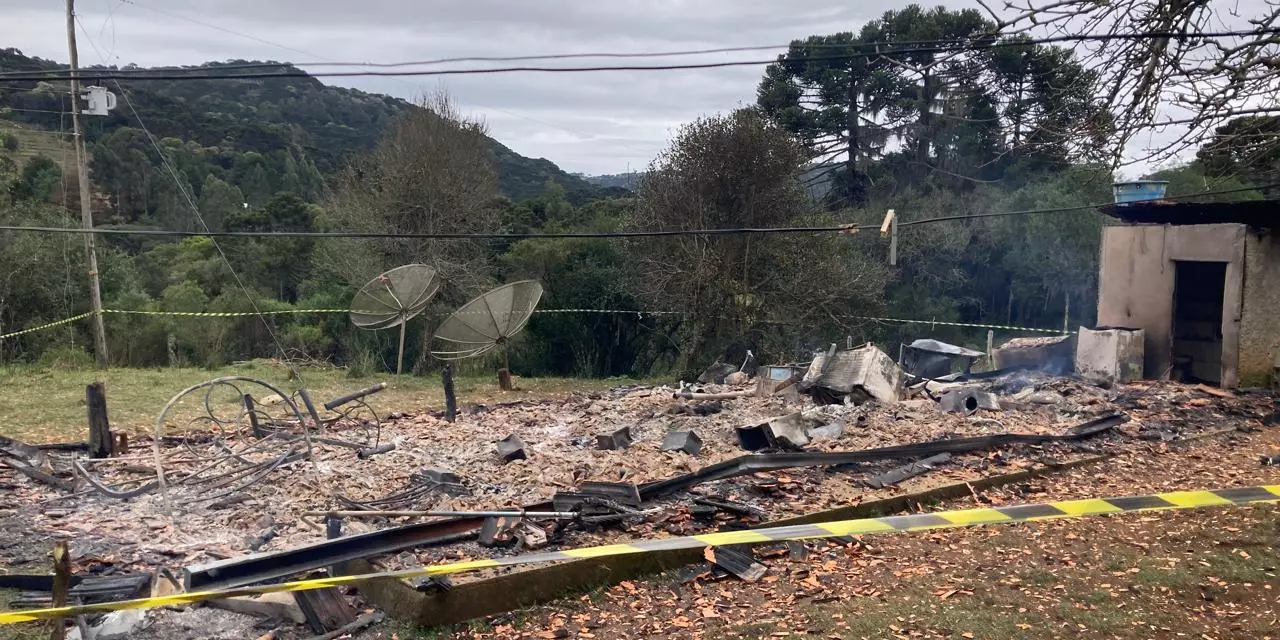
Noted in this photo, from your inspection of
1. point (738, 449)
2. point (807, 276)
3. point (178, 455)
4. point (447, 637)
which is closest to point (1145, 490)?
Answer: point (738, 449)

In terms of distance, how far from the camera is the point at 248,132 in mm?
37469

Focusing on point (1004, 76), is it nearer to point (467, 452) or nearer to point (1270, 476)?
point (1270, 476)

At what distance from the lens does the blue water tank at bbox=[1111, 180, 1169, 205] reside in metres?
12.9

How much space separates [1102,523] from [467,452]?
5773 mm

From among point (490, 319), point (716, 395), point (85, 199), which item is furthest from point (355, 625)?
point (85, 199)

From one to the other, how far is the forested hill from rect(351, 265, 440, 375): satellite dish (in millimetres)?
8312

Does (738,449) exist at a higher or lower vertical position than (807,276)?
lower

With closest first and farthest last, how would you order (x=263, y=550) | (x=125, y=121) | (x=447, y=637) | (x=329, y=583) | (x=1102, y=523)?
(x=329, y=583), (x=447, y=637), (x=263, y=550), (x=1102, y=523), (x=125, y=121)

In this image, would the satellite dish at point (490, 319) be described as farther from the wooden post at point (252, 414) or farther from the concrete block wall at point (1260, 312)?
the concrete block wall at point (1260, 312)

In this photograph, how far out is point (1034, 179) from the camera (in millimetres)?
28234

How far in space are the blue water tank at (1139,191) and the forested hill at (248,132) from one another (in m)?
17.0

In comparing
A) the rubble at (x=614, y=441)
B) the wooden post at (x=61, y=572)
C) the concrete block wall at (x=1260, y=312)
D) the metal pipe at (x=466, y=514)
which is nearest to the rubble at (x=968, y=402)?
the rubble at (x=614, y=441)

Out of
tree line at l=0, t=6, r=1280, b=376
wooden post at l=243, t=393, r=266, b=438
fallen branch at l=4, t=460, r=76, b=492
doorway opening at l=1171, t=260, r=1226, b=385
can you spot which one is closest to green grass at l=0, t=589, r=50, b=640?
fallen branch at l=4, t=460, r=76, b=492

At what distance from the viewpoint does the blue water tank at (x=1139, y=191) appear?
42.3 ft
